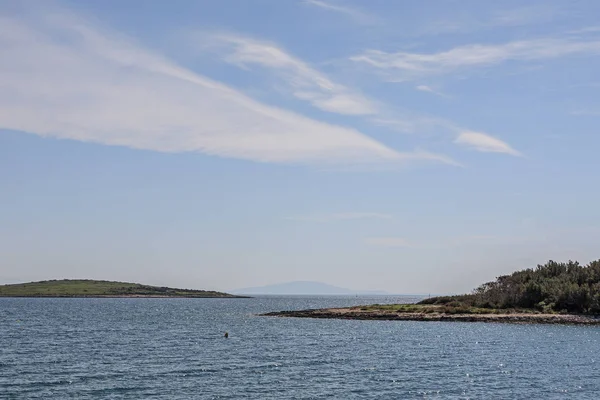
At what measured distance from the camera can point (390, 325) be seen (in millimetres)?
124875

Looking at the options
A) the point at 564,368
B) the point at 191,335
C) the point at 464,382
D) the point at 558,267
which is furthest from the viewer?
the point at 558,267

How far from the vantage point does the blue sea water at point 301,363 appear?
2114 inches

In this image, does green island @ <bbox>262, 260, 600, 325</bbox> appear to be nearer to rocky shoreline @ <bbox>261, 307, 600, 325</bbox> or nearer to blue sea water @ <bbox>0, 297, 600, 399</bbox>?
rocky shoreline @ <bbox>261, 307, 600, 325</bbox>

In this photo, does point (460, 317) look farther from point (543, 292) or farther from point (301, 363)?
point (301, 363)

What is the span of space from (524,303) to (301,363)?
8859 cm

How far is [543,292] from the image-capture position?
462ft

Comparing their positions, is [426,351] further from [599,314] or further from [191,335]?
[599,314]

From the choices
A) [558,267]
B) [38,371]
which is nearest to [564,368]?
[38,371]

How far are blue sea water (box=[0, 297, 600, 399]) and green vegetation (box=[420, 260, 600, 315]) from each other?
20.9 meters

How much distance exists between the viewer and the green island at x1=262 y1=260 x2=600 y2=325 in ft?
428

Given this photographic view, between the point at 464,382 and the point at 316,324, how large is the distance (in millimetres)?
73744

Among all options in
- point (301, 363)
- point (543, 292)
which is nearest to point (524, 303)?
point (543, 292)

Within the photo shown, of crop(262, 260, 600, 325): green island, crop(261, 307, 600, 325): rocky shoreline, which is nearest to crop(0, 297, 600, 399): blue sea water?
crop(261, 307, 600, 325): rocky shoreline

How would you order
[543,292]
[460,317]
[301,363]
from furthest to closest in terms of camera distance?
1. [543,292]
2. [460,317]
3. [301,363]
